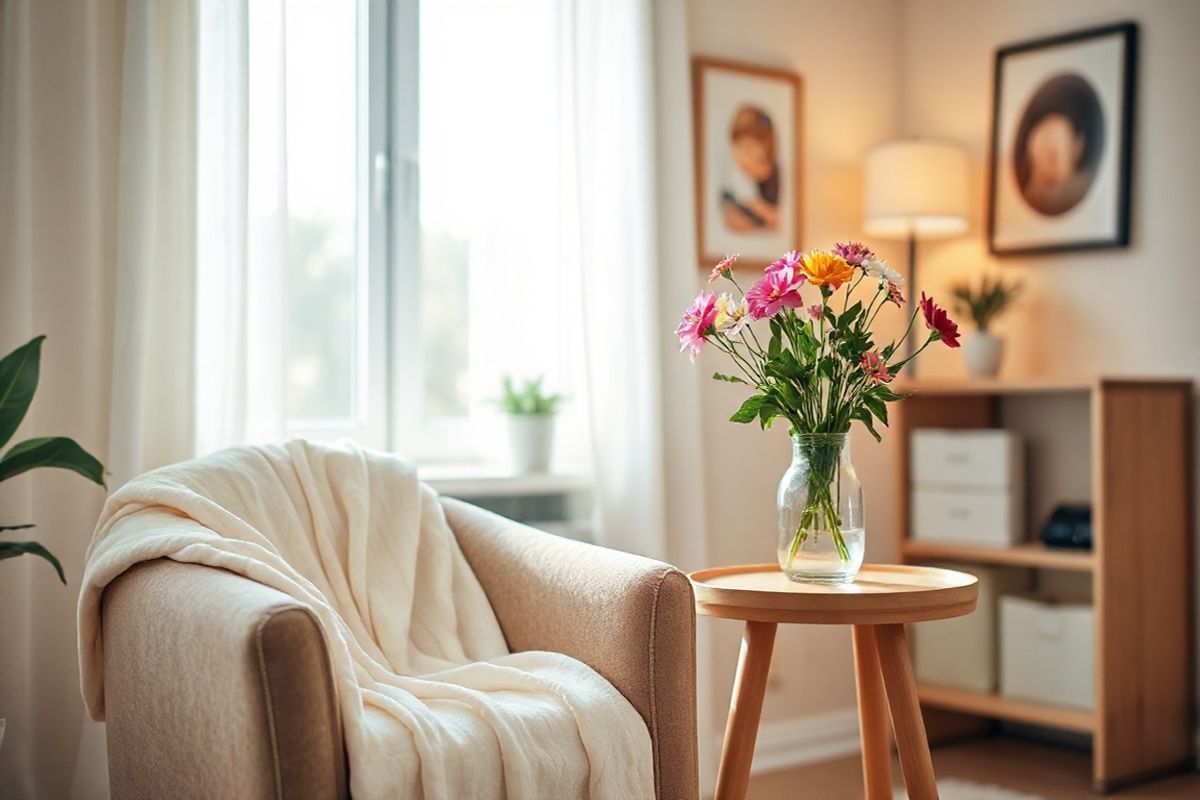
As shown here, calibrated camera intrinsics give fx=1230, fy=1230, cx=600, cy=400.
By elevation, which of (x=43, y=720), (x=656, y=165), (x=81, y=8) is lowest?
(x=43, y=720)

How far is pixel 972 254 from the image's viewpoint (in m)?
3.57

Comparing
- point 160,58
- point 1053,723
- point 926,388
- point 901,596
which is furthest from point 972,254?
point 160,58

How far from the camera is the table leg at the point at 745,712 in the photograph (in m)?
2.03

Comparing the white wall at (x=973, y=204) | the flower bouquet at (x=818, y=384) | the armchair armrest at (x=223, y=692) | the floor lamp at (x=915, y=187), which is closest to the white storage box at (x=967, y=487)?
the white wall at (x=973, y=204)

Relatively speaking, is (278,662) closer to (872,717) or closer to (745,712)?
(745,712)

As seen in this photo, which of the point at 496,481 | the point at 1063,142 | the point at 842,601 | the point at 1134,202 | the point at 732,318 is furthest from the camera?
the point at 1063,142

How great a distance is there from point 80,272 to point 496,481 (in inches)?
39.7

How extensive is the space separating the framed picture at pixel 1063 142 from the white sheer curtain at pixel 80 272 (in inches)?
86.7

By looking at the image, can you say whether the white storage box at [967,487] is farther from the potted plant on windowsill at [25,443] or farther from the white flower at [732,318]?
the potted plant on windowsill at [25,443]

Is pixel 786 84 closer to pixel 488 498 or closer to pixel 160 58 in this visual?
pixel 488 498

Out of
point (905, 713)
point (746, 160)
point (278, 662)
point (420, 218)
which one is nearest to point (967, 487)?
point (746, 160)

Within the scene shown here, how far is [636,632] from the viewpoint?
75.0 inches

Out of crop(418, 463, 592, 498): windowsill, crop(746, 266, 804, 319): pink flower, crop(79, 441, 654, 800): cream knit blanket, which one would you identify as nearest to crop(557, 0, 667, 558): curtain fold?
crop(418, 463, 592, 498): windowsill

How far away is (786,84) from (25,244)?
79.3 inches
